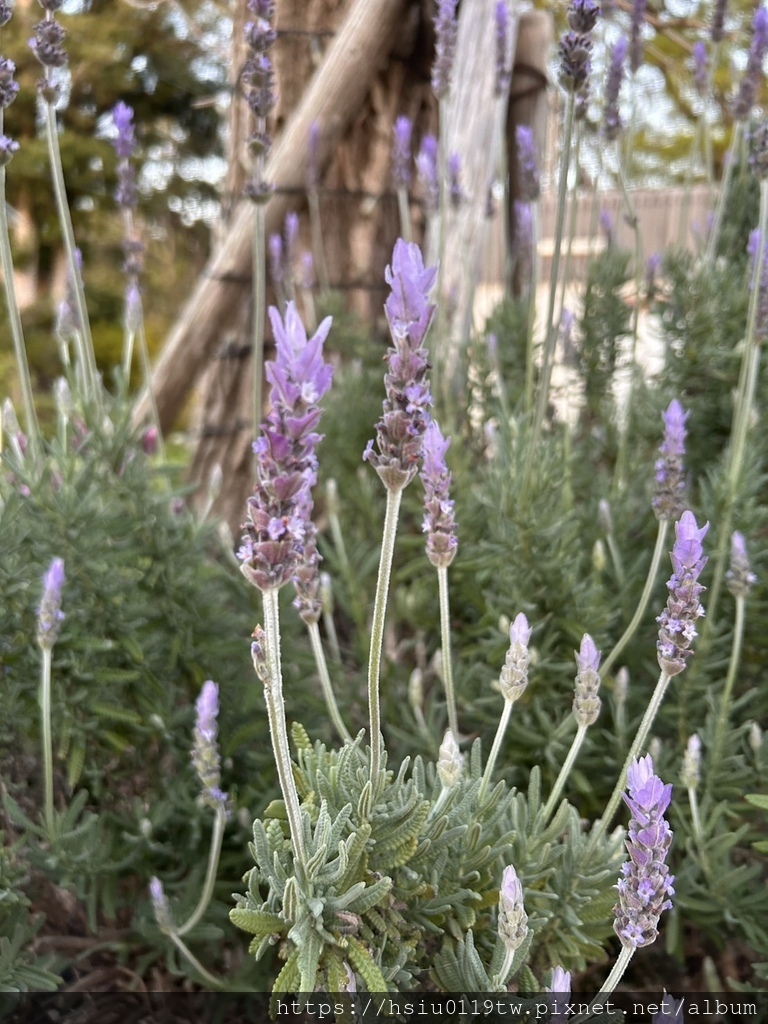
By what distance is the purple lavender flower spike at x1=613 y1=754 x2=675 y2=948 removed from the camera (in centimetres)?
78

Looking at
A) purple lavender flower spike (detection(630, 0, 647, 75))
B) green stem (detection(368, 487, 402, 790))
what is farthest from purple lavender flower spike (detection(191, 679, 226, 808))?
purple lavender flower spike (detection(630, 0, 647, 75))

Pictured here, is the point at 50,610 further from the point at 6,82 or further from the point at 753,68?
the point at 753,68

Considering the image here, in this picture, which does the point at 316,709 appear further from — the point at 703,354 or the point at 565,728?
the point at 703,354

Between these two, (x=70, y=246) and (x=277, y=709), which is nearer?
(x=277, y=709)

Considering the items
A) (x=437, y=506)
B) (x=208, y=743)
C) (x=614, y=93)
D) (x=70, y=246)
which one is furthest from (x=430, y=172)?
(x=208, y=743)

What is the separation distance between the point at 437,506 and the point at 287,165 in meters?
2.08

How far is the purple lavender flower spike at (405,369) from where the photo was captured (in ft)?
2.24

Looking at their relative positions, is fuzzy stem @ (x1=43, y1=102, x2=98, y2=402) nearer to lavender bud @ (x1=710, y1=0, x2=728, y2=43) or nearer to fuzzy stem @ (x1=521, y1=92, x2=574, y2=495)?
fuzzy stem @ (x1=521, y1=92, x2=574, y2=495)

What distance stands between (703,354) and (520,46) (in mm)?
1515

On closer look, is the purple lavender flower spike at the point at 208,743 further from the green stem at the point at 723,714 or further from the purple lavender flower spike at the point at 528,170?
the purple lavender flower spike at the point at 528,170

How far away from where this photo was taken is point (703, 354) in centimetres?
190

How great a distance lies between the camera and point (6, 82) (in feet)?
4.00

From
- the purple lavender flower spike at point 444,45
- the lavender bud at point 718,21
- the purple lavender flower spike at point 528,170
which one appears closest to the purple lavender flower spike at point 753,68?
the lavender bud at point 718,21

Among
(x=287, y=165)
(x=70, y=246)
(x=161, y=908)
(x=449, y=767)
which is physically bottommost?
(x=161, y=908)
